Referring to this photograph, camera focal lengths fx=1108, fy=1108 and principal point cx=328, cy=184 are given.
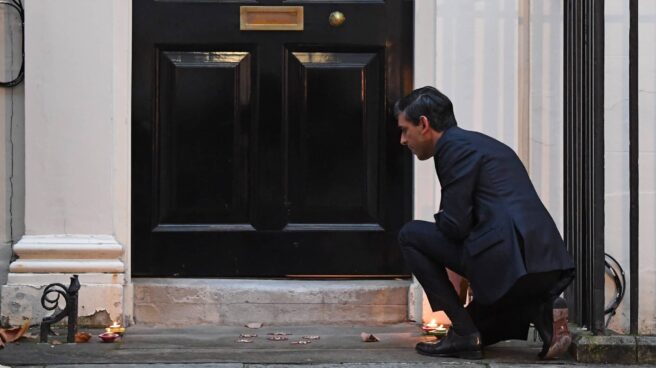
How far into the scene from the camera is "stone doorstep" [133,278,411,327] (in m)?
5.73

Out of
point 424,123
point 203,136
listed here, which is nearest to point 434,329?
point 424,123

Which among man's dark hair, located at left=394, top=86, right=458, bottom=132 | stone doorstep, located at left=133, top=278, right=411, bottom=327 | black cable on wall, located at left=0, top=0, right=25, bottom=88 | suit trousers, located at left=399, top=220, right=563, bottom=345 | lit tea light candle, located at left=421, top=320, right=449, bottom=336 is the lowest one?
lit tea light candle, located at left=421, top=320, right=449, bottom=336

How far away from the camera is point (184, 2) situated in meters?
5.82

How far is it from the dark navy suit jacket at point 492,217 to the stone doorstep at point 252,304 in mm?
1187

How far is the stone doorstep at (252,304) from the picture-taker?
18.8 ft

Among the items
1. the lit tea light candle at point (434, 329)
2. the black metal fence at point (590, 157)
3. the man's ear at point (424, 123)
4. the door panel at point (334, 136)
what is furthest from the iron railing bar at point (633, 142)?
the door panel at point (334, 136)

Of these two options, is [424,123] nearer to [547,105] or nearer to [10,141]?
[547,105]

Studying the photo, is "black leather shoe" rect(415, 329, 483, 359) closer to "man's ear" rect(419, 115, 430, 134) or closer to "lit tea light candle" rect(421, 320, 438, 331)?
"lit tea light candle" rect(421, 320, 438, 331)

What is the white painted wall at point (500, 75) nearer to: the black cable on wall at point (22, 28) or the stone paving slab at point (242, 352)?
the stone paving slab at point (242, 352)

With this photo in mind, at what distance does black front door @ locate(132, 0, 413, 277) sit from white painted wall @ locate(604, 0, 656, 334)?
1.04 m

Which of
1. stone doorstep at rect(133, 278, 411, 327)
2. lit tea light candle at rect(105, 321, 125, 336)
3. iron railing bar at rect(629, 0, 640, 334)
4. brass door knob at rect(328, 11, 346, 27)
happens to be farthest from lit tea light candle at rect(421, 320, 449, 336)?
brass door knob at rect(328, 11, 346, 27)

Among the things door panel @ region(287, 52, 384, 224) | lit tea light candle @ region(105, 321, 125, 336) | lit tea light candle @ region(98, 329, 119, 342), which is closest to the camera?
lit tea light candle @ region(98, 329, 119, 342)

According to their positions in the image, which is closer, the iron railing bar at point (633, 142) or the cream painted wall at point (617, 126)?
the iron railing bar at point (633, 142)

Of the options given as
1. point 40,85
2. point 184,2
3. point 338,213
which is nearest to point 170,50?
point 184,2
